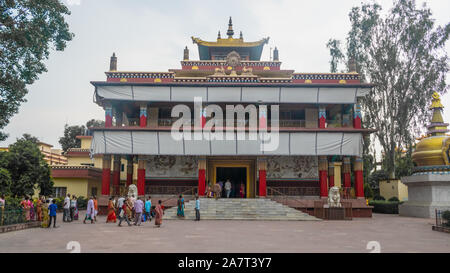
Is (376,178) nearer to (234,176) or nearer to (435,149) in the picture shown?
(435,149)

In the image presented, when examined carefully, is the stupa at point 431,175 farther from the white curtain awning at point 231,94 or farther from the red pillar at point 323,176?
the white curtain awning at point 231,94

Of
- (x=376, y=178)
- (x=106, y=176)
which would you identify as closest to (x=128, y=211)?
(x=106, y=176)

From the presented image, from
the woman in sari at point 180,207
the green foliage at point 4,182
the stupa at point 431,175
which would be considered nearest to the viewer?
the woman in sari at point 180,207

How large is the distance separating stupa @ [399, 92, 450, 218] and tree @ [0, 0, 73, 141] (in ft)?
72.3

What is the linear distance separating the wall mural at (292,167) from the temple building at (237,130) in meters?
0.08

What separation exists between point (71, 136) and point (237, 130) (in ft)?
134

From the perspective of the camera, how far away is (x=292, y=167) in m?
26.0

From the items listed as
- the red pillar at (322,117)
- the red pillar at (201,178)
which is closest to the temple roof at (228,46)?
the red pillar at (322,117)

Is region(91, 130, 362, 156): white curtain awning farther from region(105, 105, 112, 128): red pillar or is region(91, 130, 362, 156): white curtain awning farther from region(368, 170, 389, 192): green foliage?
region(368, 170, 389, 192): green foliage

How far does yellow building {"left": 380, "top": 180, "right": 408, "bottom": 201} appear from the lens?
29156 mm

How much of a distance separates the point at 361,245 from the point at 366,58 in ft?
85.4

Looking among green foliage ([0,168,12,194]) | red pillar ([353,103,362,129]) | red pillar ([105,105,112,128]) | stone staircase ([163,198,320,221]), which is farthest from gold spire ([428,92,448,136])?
green foliage ([0,168,12,194])

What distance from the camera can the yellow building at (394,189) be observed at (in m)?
29.2

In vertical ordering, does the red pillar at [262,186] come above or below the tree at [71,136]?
below
